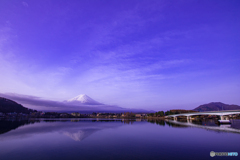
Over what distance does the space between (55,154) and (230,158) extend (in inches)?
1130

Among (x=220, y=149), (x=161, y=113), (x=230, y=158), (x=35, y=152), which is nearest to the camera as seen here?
(x=230, y=158)

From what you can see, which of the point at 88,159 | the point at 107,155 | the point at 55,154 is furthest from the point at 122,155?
the point at 55,154

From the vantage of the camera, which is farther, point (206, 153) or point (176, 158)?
point (206, 153)

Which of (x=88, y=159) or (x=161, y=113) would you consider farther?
(x=161, y=113)

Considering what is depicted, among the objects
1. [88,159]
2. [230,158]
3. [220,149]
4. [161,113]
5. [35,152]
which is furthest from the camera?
[161,113]

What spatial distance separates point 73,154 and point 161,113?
177028 millimetres

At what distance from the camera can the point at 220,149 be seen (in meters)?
26.3

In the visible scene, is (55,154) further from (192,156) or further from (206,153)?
(206,153)

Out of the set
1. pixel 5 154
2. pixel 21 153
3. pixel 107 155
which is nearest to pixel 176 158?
pixel 107 155

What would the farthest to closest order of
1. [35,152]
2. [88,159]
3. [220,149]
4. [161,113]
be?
[161,113] → [220,149] → [35,152] → [88,159]

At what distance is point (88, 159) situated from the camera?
19688mm

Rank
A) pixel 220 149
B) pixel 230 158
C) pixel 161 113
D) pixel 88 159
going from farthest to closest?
pixel 161 113, pixel 220 149, pixel 230 158, pixel 88 159

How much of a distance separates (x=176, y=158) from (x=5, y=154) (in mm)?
27777

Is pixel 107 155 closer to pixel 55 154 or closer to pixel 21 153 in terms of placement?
pixel 55 154
